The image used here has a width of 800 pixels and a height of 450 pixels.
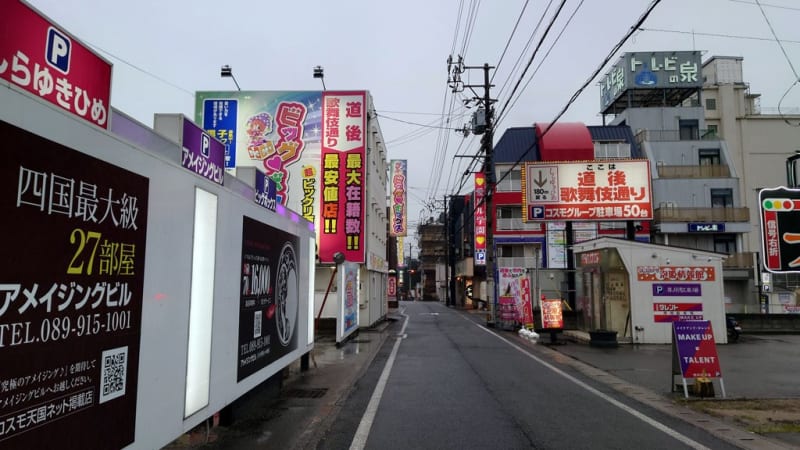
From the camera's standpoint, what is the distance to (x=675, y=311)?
1720 cm

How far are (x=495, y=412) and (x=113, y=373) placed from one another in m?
5.63

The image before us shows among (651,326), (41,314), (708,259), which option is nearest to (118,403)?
(41,314)

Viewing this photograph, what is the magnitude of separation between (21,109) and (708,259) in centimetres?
1932

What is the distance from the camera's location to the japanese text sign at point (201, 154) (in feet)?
17.8

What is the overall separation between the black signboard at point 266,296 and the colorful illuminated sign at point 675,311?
518 inches

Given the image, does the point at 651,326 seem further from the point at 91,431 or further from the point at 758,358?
the point at 91,431

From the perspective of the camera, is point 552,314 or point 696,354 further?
point 552,314

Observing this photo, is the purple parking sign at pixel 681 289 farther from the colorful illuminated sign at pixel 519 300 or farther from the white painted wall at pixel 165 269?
the white painted wall at pixel 165 269

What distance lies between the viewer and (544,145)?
41.5 meters

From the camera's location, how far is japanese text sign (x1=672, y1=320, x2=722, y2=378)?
8922 mm

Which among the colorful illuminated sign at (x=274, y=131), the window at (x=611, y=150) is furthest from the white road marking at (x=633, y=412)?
the window at (x=611, y=150)

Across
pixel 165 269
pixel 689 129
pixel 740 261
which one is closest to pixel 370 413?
pixel 165 269

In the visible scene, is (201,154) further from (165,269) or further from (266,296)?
(266,296)

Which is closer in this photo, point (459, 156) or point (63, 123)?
point (63, 123)
